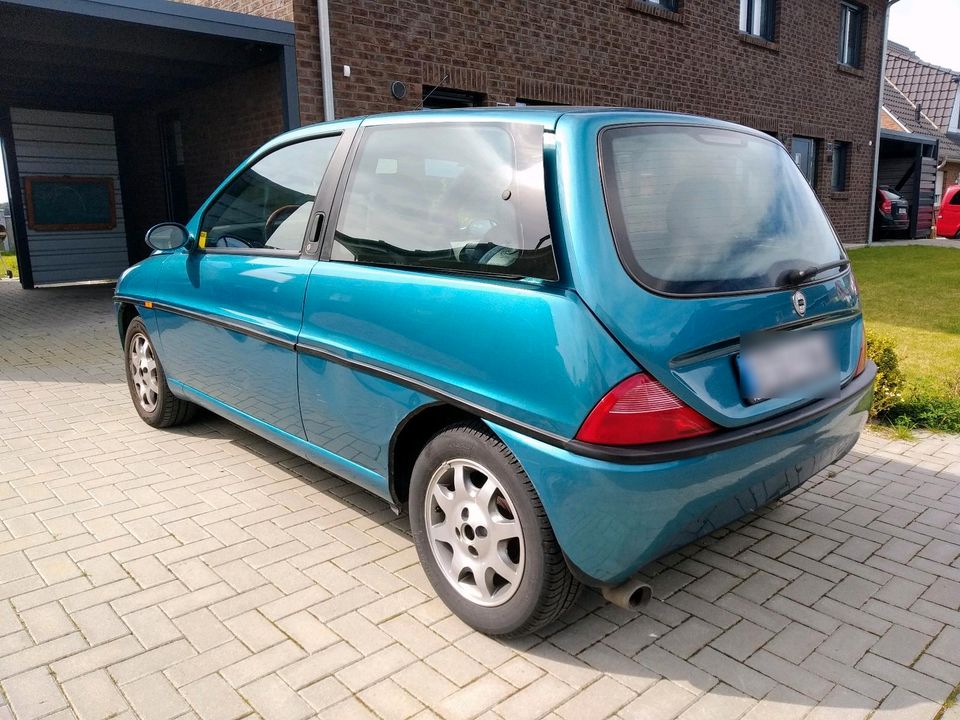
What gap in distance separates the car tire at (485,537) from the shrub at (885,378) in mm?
3468

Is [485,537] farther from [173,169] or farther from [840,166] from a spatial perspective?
[840,166]

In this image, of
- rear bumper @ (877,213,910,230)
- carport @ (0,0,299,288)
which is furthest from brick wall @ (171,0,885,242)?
rear bumper @ (877,213,910,230)

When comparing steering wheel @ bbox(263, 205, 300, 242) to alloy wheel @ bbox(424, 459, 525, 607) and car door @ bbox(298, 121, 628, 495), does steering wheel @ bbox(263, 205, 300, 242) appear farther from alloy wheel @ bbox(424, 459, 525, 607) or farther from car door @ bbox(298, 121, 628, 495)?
alloy wheel @ bbox(424, 459, 525, 607)

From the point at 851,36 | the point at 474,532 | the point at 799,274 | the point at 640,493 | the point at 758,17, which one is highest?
the point at 851,36

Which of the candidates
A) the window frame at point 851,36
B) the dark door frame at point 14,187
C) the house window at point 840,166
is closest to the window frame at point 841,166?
the house window at point 840,166

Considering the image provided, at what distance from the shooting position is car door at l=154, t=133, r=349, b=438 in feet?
11.2

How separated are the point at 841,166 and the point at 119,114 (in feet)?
52.8

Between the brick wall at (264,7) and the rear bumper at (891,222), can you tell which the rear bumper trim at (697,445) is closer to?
the brick wall at (264,7)

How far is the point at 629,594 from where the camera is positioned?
7.98ft

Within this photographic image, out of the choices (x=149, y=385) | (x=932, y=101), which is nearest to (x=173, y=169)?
(x=149, y=385)

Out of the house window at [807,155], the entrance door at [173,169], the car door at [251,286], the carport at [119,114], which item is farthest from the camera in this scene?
the house window at [807,155]

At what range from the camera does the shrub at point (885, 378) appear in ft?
16.6

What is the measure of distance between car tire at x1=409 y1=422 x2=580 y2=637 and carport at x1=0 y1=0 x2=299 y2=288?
247 inches

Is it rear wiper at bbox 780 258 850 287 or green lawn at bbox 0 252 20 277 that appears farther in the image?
green lawn at bbox 0 252 20 277
